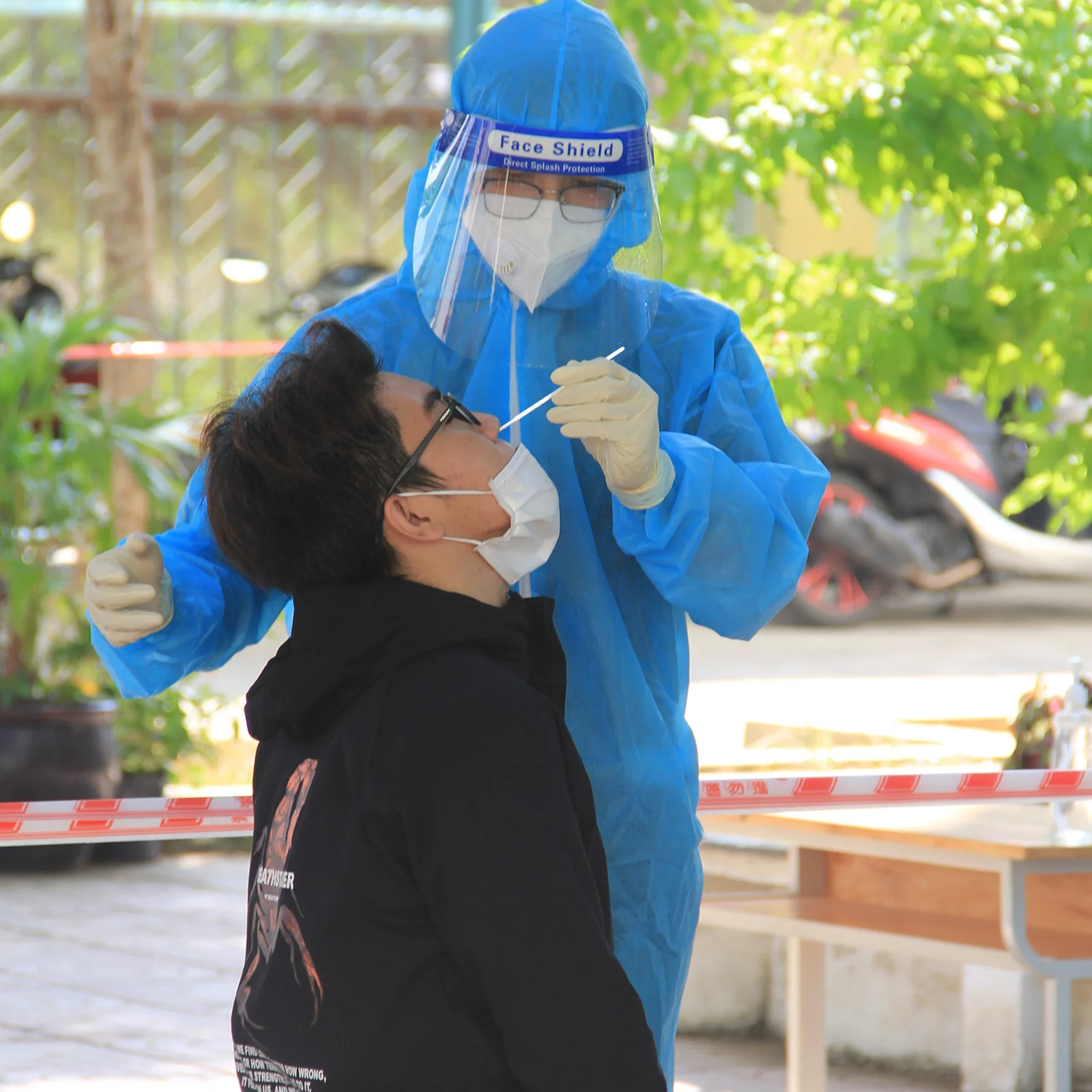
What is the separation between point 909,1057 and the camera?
3.94 metres

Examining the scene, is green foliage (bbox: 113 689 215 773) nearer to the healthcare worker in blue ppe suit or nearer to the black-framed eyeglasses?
the healthcare worker in blue ppe suit

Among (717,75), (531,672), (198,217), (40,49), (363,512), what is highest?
(40,49)

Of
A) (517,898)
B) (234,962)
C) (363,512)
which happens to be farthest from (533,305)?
(234,962)

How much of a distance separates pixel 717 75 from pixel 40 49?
9.00m

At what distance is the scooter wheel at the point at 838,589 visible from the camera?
9.45 meters

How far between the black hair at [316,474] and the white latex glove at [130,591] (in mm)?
184

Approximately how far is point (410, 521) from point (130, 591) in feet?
1.12

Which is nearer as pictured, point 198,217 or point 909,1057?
point 909,1057

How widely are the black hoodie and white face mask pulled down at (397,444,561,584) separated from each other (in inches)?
4.0

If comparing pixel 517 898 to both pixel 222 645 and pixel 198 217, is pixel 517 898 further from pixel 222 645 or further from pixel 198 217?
pixel 198 217

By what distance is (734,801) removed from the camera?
2.77m

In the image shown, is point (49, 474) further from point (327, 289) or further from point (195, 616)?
point (327, 289)

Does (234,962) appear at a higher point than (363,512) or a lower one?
lower

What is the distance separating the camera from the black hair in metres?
1.57
